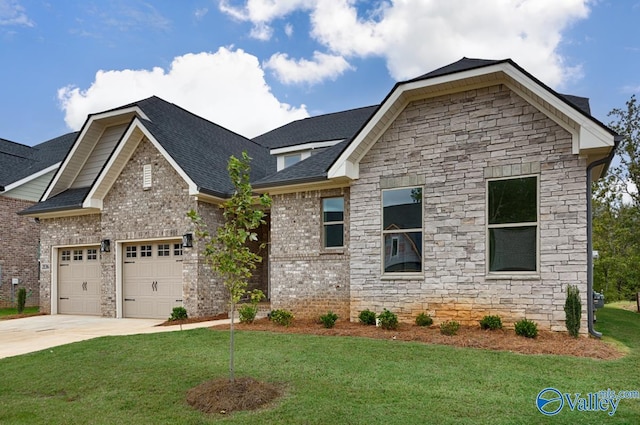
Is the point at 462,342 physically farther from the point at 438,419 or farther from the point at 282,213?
the point at 282,213

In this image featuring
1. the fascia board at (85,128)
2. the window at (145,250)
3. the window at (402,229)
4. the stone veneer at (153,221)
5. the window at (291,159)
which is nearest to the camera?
the window at (402,229)

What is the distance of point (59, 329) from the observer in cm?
1197

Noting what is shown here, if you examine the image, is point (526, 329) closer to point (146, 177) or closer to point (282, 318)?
point (282, 318)

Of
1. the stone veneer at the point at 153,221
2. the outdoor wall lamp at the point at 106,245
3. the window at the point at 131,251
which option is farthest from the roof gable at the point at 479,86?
the outdoor wall lamp at the point at 106,245

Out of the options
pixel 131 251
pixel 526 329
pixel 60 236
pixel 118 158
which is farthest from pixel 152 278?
pixel 526 329

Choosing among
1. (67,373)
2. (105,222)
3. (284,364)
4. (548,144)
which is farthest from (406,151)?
(105,222)

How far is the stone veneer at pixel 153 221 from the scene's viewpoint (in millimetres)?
13000

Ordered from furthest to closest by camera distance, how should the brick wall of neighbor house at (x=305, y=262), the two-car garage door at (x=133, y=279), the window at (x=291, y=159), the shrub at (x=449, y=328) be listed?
the window at (x=291, y=159), the two-car garage door at (x=133, y=279), the brick wall of neighbor house at (x=305, y=262), the shrub at (x=449, y=328)

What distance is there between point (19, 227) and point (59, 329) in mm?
10289

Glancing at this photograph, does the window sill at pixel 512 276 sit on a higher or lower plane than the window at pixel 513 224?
lower

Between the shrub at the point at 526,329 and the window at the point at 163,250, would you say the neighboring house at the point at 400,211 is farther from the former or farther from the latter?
the shrub at the point at 526,329

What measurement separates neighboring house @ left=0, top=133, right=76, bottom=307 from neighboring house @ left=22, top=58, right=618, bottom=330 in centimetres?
536

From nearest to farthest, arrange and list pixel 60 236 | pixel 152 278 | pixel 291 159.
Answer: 1. pixel 152 278
2. pixel 60 236
3. pixel 291 159

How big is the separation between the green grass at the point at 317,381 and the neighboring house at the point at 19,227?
44.1 feet
